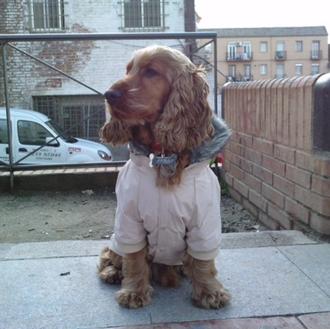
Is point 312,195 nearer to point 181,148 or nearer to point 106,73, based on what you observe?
point 181,148

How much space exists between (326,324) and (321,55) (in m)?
91.3

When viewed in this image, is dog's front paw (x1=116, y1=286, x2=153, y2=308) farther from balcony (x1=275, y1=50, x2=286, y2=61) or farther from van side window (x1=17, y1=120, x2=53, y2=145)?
balcony (x1=275, y1=50, x2=286, y2=61)

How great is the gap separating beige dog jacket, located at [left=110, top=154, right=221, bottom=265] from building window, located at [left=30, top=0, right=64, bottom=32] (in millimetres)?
14702

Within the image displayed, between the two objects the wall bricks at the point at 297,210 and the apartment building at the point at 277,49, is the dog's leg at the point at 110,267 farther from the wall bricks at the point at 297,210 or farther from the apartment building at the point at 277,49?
the apartment building at the point at 277,49

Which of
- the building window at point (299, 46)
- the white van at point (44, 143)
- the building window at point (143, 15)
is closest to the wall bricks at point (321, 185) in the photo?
the white van at point (44, 143)

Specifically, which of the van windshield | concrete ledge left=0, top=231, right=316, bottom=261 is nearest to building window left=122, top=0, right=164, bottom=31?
the van windshield

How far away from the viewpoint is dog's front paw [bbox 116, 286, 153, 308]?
267cm

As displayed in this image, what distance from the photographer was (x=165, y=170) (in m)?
2.55

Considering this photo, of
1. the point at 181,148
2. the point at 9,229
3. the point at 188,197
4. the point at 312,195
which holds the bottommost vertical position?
the point at 9,229

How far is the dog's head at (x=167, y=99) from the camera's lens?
254 centimetres

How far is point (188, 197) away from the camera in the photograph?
258 centimetres

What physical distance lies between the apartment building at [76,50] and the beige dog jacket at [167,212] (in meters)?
2.31

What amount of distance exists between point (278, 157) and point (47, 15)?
547 inches

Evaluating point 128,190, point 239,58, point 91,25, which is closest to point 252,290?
point 128,190
